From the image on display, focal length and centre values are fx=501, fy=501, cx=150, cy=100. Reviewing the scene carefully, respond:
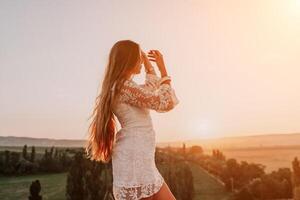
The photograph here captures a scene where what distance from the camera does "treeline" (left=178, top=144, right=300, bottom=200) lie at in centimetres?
482

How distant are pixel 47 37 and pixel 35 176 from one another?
132cm

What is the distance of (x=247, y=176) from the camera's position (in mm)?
4922

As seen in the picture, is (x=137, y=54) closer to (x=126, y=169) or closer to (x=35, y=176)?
→ (x=126, y=169)

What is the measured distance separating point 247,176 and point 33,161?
2079mm

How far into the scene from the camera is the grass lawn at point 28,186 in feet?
15.3

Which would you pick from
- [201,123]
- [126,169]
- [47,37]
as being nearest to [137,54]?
[126,169]

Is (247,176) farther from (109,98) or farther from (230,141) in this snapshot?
(109,98)

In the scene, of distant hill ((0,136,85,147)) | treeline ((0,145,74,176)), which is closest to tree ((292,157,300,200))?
distant hill ((0,136,85,147))

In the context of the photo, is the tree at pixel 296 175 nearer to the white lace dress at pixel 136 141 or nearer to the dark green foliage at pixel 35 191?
the dark green foliage at pixel 35 191

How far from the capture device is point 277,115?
14.9 ft

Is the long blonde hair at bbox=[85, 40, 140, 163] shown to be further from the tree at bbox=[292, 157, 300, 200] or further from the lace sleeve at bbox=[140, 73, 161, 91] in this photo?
the tree at bbox=[292, 157, 300, 200]

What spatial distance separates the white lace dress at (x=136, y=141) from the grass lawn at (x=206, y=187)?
3395 mm

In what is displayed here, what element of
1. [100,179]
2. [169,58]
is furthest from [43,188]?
[169,58]

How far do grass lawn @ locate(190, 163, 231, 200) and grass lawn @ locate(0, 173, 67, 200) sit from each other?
4.21 ft
